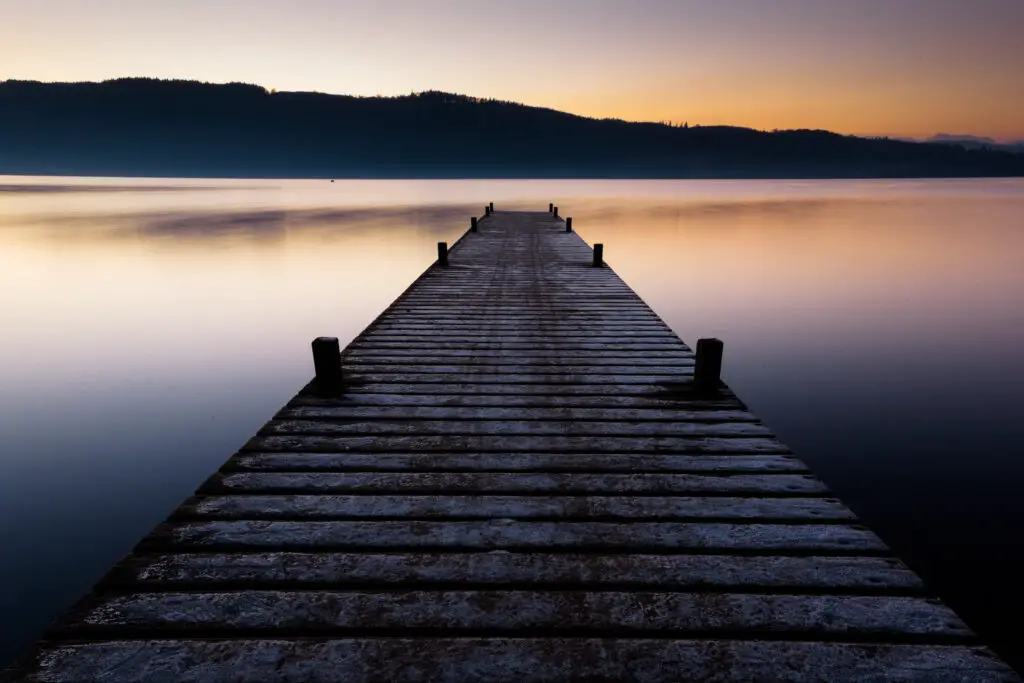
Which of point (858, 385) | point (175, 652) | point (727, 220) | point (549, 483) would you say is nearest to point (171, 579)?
point (175, 652)

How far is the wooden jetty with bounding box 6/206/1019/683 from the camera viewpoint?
2.76 m

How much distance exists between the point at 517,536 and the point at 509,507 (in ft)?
1.18

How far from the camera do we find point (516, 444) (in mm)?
5109

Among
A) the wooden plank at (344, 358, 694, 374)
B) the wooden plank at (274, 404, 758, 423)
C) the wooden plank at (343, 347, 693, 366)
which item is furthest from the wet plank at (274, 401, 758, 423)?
the wooden plank at (343, 347, 693, 366)

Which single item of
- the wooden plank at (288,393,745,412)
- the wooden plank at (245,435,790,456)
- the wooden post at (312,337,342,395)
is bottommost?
the wooden plank at (245,435,790,456)

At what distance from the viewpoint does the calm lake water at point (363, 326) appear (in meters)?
7.53

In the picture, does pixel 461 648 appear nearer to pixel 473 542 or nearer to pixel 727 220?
pixel 473 542

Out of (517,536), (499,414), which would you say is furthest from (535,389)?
(517,536)

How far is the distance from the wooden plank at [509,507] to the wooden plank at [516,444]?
2.64ft

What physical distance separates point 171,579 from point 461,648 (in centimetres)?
180

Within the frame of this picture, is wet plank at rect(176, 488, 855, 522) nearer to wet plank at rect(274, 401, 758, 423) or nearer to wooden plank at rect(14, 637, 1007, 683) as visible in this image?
wooden plank at rect(14, 637, 1007, 683)

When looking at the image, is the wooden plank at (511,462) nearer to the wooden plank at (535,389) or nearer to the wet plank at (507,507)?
the wet plank at (507,507)

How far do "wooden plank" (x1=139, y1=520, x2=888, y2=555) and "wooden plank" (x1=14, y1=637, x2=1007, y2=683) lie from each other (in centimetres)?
75

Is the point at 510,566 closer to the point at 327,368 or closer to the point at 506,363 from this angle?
the point at 327,368
